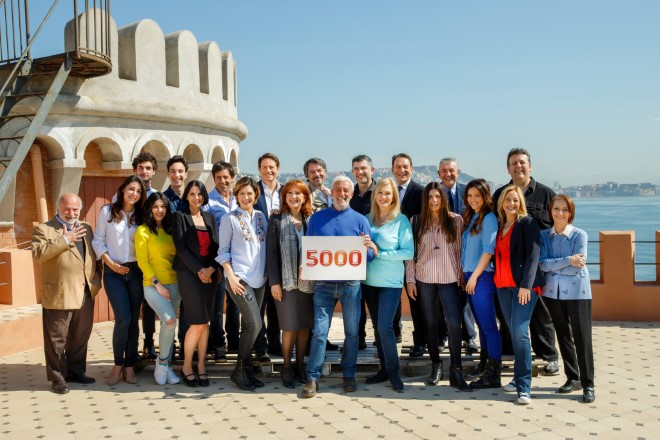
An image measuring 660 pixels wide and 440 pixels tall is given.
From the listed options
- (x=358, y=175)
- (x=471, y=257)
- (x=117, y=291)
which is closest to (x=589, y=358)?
(x=471, y=257)

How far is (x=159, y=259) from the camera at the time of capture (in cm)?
631

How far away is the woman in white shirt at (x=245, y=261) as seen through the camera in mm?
6117

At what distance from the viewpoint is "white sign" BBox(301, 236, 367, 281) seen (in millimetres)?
5910

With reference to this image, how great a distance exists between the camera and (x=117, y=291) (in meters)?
6.44

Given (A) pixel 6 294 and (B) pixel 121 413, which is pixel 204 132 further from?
(B) pixel 121 413

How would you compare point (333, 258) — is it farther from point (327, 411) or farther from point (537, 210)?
point (537, 210)

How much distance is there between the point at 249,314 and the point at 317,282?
73 cm

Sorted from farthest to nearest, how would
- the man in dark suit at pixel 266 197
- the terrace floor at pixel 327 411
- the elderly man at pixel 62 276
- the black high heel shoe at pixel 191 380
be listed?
1. the man in dark suit at pixel 266 197
2. the black high heel shoe at pixel 191 380
3. the elderly man at pixel 62 276
4. the terrace floor at pixel 327 411

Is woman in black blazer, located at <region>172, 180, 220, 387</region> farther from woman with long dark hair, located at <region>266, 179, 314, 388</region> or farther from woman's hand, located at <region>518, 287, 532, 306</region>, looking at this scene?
woman's hand, located at <region>518, 287, 532, 306</region>

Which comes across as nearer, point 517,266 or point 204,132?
point 517,266

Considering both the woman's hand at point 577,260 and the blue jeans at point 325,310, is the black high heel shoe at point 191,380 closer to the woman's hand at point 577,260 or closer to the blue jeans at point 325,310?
the blue jeans at point 325,310

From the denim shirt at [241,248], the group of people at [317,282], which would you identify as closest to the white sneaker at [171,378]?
the group of people at [317,282]

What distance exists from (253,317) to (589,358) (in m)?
3.14

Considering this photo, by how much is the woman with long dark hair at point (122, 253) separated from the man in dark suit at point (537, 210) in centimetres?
363
